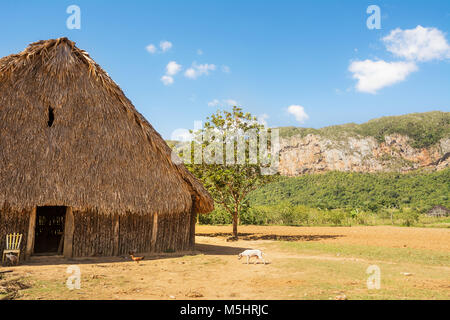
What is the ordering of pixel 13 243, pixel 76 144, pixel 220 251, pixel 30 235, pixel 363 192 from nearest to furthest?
pixel 13 243 → pixel 30 235 → pixel 76 144 → pixel 220 251 → pixel 363 192

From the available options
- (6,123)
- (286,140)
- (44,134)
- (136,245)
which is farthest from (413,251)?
(286,140)

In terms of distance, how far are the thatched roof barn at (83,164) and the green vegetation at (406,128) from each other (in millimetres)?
60861

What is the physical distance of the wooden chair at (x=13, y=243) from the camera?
873 centimetres

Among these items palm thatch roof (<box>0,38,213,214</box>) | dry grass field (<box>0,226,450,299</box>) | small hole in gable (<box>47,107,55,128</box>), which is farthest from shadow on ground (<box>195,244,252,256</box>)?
small hole in gable (<box>47,107,55,128</box>)

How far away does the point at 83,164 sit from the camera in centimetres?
1013

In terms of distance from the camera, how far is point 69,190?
9.59 meters

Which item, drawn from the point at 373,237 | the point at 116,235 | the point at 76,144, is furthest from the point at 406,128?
the point at 76,144

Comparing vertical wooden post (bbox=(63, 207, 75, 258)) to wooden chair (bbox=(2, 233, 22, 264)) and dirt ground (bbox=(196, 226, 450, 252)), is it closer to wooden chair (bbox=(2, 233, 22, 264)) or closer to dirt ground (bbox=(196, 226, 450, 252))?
wooden chair (bbox=(2, 233, 22, 264))

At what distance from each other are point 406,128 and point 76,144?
65.1 metres

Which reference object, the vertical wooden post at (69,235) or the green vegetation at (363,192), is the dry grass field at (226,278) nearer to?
the vertical wooden post at (69,235)

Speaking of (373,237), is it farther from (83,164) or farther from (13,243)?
(13,243)

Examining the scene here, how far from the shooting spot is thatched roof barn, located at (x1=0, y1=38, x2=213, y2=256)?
371 inches
